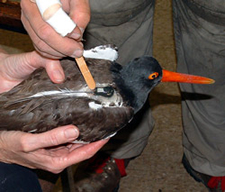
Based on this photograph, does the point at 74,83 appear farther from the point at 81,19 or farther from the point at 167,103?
the point at 167,103

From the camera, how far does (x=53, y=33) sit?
131cm

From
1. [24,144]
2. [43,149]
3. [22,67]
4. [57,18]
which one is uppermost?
[57,18]

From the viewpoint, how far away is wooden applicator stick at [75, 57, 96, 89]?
1.53m

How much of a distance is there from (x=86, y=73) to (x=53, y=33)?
13.6 inches

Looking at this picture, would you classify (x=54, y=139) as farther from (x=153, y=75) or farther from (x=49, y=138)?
(x=153, y=75)

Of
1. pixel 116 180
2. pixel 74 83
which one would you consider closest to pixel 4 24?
pixel 74 83

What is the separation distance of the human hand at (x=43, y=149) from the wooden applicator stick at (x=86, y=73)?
0.24 metres

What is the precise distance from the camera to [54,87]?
1771 millimetres

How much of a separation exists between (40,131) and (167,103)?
174 cm

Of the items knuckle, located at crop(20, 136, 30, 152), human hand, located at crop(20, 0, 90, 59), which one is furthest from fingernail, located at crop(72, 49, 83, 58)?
knuckle, located at crop(20, 136, 30, 152)

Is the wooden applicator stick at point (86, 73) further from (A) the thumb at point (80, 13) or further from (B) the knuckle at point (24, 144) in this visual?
(B) the knuckle at point (24, 144)

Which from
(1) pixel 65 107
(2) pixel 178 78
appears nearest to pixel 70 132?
(1) pixel 65 107

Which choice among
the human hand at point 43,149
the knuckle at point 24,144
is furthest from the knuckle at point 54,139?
the knuckle at point 24,144

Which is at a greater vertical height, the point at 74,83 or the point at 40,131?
the point at 74,83
